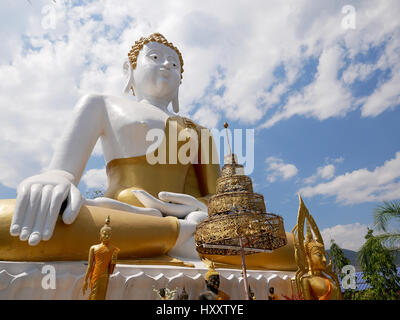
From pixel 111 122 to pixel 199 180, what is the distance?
1940 millimetres

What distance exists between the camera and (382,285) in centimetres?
910

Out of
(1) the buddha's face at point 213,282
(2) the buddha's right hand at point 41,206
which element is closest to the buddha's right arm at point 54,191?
(2) the buddha's right hand at point 41,206

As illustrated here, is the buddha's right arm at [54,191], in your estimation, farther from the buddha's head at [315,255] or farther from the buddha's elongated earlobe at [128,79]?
the buddha's head at [315,255]

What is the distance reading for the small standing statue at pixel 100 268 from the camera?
2875 millimetres

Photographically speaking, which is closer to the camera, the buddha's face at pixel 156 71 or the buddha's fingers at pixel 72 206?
the buddha's fingers at pixel 72 206

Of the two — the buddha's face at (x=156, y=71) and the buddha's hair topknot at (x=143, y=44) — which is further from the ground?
the buddha's hair topknot at (x=143, y=44)

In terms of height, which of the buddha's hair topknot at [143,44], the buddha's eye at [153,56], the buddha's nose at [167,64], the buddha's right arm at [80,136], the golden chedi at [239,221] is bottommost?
the golden chedi at [239,221]

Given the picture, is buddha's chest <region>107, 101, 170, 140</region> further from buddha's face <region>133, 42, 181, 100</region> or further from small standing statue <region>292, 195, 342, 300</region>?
small standing statue <region>292, 195, 342, 300</region>

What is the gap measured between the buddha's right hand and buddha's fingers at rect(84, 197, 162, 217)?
452 millimetres

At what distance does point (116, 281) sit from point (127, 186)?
7.83 feet

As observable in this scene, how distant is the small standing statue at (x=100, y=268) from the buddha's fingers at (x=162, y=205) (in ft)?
6.57

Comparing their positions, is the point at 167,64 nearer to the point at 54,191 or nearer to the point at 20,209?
the point at 54,191

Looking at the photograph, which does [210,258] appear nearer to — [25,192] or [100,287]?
[100,287]

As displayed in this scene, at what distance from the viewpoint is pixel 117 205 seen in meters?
4.59
